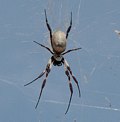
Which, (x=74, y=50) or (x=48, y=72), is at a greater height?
(x=74, y=50)

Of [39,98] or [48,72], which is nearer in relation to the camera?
[39,98]

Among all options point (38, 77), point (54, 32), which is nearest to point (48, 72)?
point (38, 77)

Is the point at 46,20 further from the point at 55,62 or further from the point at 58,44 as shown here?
the point at 55,62

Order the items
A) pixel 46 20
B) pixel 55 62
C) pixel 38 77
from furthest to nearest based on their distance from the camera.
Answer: pixel 55 62 < pixel 38 77 < pixel 46 20

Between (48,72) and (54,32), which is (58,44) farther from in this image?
(48,72)

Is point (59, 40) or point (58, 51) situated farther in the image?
point (58, 51)

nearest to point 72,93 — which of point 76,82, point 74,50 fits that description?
point 76,82

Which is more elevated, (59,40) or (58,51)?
(59,40)

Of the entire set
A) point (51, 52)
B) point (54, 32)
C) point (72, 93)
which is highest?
point (54, 32)

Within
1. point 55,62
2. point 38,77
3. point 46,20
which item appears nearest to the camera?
point 46,20
